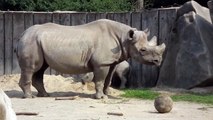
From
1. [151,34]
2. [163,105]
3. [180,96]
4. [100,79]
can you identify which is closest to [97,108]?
[163,105]

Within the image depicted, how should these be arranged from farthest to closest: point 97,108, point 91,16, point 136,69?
point 91,16
point 136,69
point 97,108

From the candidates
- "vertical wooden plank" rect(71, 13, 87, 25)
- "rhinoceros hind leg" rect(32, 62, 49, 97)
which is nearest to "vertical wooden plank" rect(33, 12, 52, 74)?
"vertical wooden plank" rect(71, 13, 87, 25)

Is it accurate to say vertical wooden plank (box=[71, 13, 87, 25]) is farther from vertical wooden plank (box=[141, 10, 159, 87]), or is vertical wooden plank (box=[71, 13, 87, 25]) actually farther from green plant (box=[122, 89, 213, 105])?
green plant (box=[122, 89, 213, 105])

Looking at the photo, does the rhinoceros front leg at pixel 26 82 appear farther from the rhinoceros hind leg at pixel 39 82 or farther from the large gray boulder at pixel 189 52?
the large gray boulder at pixel 189 52

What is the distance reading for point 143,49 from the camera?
1188 cm

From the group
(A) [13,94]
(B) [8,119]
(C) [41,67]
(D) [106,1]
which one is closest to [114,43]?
(C) [41,67]

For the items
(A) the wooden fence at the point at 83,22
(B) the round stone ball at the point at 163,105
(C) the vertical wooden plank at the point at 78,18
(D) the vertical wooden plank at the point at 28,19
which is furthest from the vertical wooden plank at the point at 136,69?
(B) the round stone ball at the point at 163,105

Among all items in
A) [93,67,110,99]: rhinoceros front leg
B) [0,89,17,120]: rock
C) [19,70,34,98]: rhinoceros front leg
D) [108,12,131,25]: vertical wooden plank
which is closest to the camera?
[0,89,17,120]: rock

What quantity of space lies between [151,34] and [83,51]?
3.68m

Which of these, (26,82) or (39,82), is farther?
(39,82)

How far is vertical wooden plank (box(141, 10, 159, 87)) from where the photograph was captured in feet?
50.0

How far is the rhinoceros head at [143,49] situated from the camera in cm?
1186

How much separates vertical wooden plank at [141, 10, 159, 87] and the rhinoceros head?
10.8 feet

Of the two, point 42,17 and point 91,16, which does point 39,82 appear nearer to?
point 91,16
